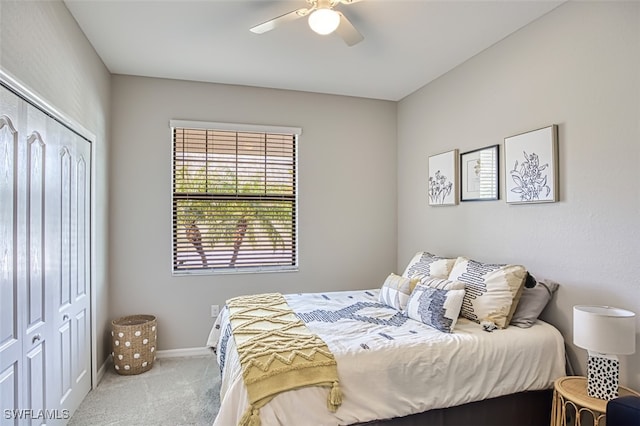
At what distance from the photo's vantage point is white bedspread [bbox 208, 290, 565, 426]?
1775 millimetres

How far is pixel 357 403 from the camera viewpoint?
1.88 metres

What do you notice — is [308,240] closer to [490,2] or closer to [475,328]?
[475,328]

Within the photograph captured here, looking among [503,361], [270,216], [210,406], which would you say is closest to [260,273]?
[270,216]

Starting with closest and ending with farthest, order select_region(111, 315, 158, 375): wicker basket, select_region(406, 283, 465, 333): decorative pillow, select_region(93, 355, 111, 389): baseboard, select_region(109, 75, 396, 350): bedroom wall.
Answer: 1. select_region(406, 283, 465, 333): decorative pillow
2. select_region(93, 355, 111, 389): baseboard
3. select_region(111, 315, 158, 375): wicker basket
4. select_region(109, 75, 396, 350): bedroom wall

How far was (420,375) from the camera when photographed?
6.61 feet

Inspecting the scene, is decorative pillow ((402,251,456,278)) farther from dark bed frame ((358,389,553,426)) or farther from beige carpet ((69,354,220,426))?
beige carpet ((69,354,220,426))

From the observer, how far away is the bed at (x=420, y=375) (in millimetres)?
1788

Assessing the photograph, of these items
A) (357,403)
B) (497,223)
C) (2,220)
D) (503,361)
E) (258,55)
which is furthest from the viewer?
(258,55)

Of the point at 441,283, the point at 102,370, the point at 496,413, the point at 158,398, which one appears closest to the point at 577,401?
the point at 496,413

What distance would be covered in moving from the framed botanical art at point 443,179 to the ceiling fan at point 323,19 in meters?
1.52

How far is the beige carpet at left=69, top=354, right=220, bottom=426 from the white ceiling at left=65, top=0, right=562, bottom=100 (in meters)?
2.68

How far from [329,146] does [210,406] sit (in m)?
2.70

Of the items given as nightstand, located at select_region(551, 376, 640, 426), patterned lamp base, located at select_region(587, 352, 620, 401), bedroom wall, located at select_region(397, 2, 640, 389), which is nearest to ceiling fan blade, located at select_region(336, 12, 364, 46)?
bedroom wall, located at select_region(397, 2, 640, 389)

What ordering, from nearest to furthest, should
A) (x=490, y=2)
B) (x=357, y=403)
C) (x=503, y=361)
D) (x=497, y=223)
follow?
1. (x=357, y=403)
2. (x=503, y=361)
3. (x=490, y=2)
4. (x=497, y=223)
